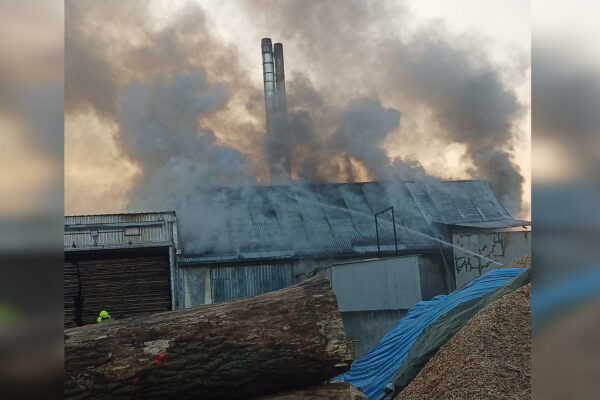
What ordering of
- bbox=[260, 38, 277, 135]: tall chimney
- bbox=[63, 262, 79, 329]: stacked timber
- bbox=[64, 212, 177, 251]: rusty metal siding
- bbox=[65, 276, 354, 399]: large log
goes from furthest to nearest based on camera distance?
1. bbox=[260, 38, 277, 135]: tall chimney
2. bbox=[64, 212, 177, 251]: rusty metal siding
3. bbox=[63, 262, 79, 329]: stacked timber
4. bbox=[65, 276, 354, 399]: large log

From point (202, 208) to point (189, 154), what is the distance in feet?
16.3

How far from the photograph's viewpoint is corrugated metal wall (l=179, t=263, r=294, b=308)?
61.5 ft

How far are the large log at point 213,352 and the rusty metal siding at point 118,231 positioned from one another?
11.9 meters

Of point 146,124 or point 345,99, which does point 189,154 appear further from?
point 345,99

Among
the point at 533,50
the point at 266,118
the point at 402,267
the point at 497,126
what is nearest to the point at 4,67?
the point at 533,50

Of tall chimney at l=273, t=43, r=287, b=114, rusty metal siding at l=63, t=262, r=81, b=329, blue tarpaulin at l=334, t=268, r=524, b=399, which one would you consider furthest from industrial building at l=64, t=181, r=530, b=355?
blue tarpaulin at l=334, t=268, r=524, b=399

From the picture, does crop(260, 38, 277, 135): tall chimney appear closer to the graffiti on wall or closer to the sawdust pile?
the graffiti on wall

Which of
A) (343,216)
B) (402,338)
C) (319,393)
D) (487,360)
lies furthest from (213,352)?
(343,216)

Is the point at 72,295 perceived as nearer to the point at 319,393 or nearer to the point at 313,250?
the point at 313,250

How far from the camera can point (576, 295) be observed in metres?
1.92

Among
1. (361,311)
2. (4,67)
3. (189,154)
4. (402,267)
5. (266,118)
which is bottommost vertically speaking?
(361,311)

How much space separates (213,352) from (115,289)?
12226 millimetres

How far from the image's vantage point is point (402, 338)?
9734 mm

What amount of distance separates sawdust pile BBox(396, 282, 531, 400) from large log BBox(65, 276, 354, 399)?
135 cm
